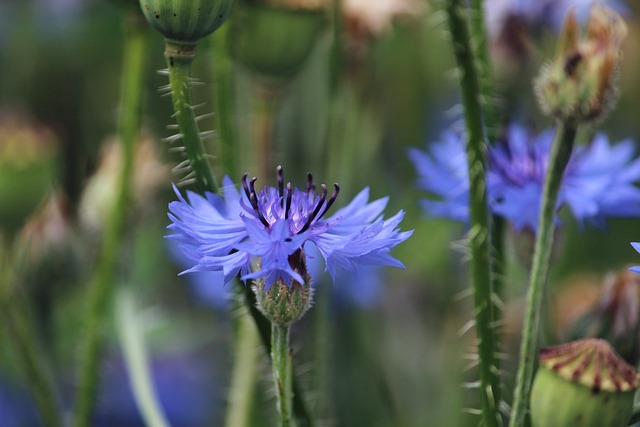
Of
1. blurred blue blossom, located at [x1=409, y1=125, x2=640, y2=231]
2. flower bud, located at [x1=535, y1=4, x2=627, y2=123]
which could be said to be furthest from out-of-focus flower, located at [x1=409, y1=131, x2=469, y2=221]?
flower bud, located at [x1=535, y1=4, x2=627, y2=123]

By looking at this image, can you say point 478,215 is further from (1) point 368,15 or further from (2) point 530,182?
(1) point 368,15

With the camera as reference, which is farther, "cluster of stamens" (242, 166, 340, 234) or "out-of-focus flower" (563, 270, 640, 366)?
"out-of-focus flower" (563, 270, 640, 366)

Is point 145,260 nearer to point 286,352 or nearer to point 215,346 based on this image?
point 215,346

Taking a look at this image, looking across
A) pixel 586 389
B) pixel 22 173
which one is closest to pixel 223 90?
pixel 22 173

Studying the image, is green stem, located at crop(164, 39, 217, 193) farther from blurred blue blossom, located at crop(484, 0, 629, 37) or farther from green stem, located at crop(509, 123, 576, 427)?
blurred blue blossom, located at crop(484, 0, 629, 37)

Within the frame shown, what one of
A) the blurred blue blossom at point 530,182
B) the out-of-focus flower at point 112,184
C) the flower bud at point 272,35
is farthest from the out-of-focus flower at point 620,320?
the out-of-focus flower at point 112,184

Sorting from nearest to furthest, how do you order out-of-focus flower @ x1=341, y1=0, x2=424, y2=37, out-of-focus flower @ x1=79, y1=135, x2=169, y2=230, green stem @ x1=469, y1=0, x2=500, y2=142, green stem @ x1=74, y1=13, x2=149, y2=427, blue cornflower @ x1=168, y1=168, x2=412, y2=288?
blue cornflower @ x1=168, y1=168, x2=412, y2=288 < green stem @ x1=469, y1=0, x2=500, y2=142 < green stem @ x1=74, y1=13, x2=149, y2=427 < out-of-focus flower @ x1=79, y1=135, x2=169, y2=230 < out-of-focus flower @ x1=341, y1=0, x2=424, y2=37

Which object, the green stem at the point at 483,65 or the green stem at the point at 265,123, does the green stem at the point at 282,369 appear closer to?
the green stem at the point at 483,65

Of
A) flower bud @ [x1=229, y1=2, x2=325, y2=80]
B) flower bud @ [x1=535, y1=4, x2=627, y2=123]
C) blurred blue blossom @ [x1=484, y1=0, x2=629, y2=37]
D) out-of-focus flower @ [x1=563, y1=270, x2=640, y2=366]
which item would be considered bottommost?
out-of-focus flower @ [x1=563, y1=270, x2=640, y2=366]

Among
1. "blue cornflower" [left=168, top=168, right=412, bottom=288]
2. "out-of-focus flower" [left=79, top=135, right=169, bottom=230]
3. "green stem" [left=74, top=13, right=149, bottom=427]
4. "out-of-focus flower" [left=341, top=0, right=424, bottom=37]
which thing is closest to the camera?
"blue cornflower" [left=168, top=168, right=412, bottom=288]
